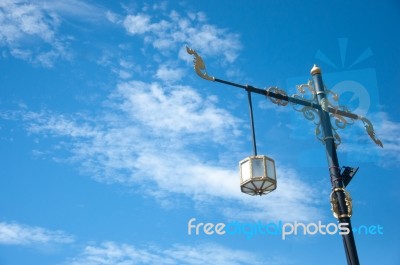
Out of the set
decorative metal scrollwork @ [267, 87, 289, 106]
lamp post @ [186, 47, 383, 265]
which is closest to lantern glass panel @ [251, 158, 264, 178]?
lamp post @ [186, 47, 383, 265]

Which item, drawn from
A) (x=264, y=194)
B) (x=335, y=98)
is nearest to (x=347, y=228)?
(x=264, y=194)

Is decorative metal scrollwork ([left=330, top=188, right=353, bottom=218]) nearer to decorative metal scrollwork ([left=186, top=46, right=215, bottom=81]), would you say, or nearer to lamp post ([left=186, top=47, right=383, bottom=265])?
lamp post ([left=186, top=47, right=383, bottom=265])

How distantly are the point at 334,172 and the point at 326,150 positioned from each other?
0.53 metres

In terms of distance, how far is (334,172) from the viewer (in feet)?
22.9

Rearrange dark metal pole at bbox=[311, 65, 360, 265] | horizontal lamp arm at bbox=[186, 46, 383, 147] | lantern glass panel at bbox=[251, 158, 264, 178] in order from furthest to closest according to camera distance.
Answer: horizontal lamp arm at bbox=[186, 46, 383, 147] → lantern glass panel at bbox=[251, 158, 264, 178] → dark metal pole at bbox=[311, 65, 360, 265]

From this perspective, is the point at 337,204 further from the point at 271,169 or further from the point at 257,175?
the point at 257,175

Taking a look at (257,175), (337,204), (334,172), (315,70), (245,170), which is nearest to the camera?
(257,175)

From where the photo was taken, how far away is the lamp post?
6.47 metres

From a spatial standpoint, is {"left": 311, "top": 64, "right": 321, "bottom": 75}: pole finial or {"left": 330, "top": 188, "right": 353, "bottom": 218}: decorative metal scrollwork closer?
{"left": 330, "top": 188, "right": 353, "bottom": 218}: decorative metal scrollwork

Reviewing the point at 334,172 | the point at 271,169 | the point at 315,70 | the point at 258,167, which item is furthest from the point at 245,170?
the point at 315,70

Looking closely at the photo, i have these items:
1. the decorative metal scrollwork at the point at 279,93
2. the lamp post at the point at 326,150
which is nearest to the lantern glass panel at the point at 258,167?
the lamp post at the point at 326,150

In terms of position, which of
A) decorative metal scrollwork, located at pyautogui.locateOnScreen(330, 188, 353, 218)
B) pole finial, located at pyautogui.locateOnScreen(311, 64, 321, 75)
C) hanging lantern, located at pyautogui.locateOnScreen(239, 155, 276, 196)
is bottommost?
decorative metal scrollwork, located at pyautogui.locateOnScreen(330, 188, 353, 218)

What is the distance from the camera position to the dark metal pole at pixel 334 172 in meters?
6.19

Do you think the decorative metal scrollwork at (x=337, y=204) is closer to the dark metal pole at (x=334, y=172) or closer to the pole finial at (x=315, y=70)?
the dark metal pole at (x=334, y=172)
